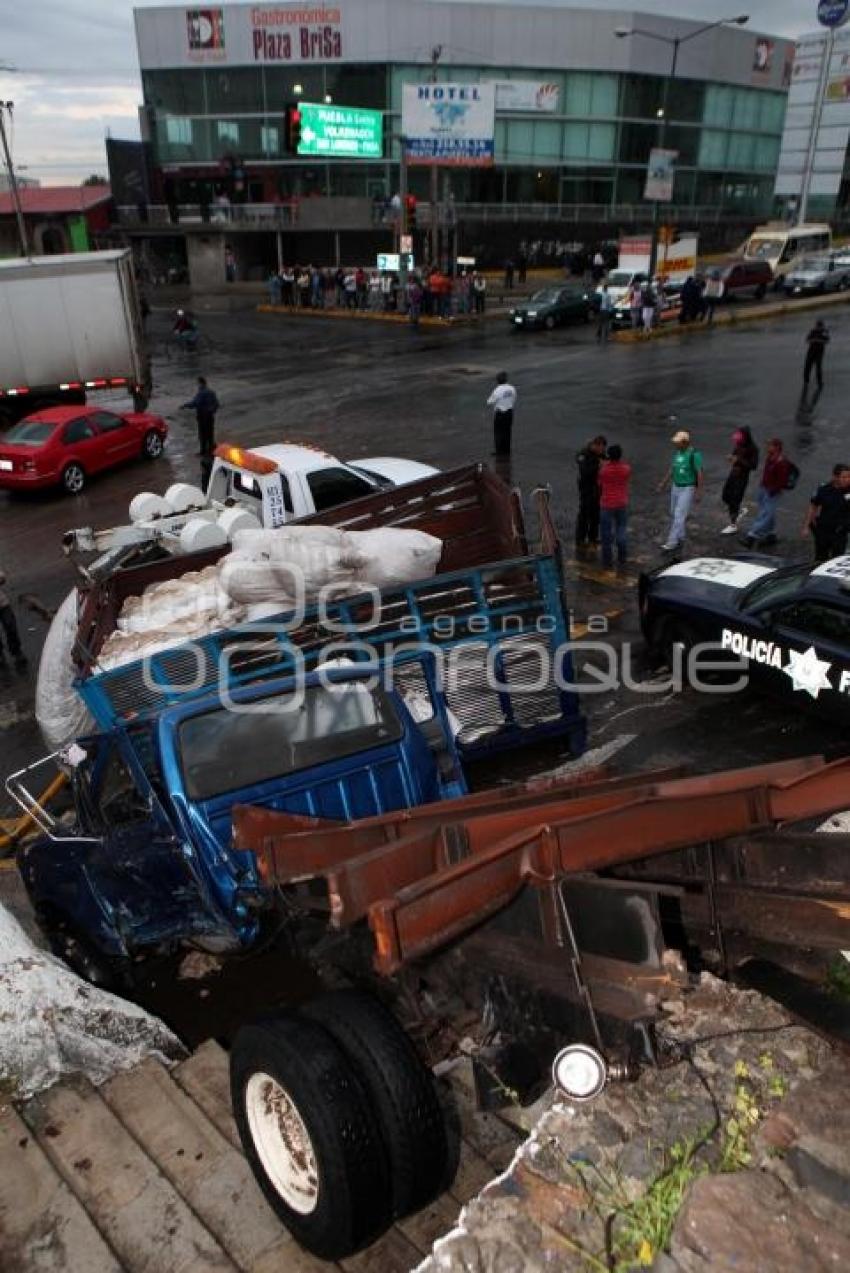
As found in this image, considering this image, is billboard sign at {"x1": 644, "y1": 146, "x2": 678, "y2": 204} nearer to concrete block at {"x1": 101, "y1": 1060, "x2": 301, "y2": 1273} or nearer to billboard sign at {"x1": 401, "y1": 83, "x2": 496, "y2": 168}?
billboard sign at {"x1": 401, "y1": 83, "x2": 496, "y2": 168}

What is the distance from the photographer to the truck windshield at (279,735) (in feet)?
15.8

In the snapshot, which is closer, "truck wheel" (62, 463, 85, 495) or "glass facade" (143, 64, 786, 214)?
"truck wheel" (62, 463, 85, 495)

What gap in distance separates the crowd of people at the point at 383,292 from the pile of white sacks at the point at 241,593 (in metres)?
28.4

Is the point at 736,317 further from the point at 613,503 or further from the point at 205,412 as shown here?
the point at 613,503

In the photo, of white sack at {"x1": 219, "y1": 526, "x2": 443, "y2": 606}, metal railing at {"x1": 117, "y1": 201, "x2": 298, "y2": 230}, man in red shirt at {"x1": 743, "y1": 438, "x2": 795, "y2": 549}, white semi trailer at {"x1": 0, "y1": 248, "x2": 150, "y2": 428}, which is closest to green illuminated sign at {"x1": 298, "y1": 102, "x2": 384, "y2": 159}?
metal railing at {"x1": 117, "y1": 201, "x2": 298, "y2": 230}

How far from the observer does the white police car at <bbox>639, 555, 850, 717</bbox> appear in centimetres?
746

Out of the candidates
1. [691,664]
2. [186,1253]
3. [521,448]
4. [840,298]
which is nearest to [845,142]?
[840,298]

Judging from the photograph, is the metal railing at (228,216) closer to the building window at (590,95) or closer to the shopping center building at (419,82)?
the shopping center building at (419,82)

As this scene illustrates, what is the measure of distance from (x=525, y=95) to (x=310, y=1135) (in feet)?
200

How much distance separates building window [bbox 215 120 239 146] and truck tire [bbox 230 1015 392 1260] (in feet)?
204

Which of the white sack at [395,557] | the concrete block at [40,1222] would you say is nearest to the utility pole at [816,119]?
the white sack at [395,557]

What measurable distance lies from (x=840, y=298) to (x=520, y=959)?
130 ft

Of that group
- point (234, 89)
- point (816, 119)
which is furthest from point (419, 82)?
point (816, 119)

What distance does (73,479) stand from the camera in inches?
626
